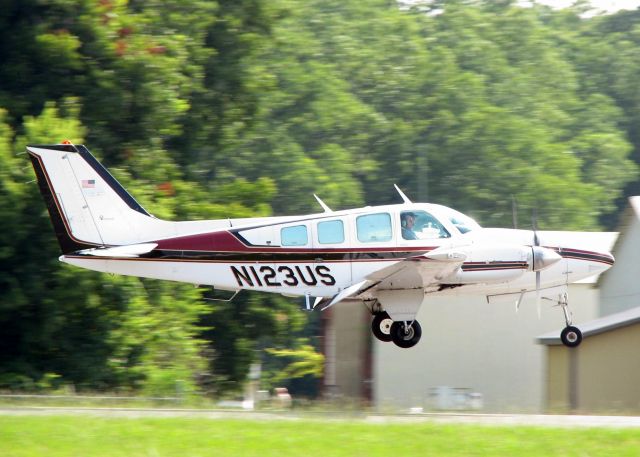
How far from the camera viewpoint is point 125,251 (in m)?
17.5

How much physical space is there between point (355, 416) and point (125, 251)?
5.06 metres

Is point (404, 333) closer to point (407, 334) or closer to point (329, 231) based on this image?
point (407, 334)

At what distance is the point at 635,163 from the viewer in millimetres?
56625

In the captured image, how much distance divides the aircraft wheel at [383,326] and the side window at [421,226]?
173 centimetres

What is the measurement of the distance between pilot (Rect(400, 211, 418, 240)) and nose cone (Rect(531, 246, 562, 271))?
1.98 meters

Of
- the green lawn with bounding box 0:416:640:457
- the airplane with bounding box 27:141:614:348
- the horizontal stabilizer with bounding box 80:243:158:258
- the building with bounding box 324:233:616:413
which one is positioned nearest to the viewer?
the green lawn with bounding box 0:416:640:457

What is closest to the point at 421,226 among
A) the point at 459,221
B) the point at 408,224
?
the point at 408,224

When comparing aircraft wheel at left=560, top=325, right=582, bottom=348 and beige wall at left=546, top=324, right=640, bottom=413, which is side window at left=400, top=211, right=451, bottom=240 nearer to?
aircraft wheel at left=560, top=325, right=582, bottom=348

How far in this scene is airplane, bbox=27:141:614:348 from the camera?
56.2 ft

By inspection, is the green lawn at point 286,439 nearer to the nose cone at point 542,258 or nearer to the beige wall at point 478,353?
the nose cone at point 542,258

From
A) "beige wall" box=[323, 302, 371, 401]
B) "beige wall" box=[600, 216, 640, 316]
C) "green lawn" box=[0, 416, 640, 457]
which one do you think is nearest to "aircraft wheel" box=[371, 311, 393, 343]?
"green lawn" box=[0, 416, 640, 457]

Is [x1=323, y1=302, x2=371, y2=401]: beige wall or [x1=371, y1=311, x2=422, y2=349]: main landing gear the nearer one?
[x1=371, y1=311, x2=422, y2=349]: main landing gear

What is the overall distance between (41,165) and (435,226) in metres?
6.94

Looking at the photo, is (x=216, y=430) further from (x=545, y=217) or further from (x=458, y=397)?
(x=545, y=217)
